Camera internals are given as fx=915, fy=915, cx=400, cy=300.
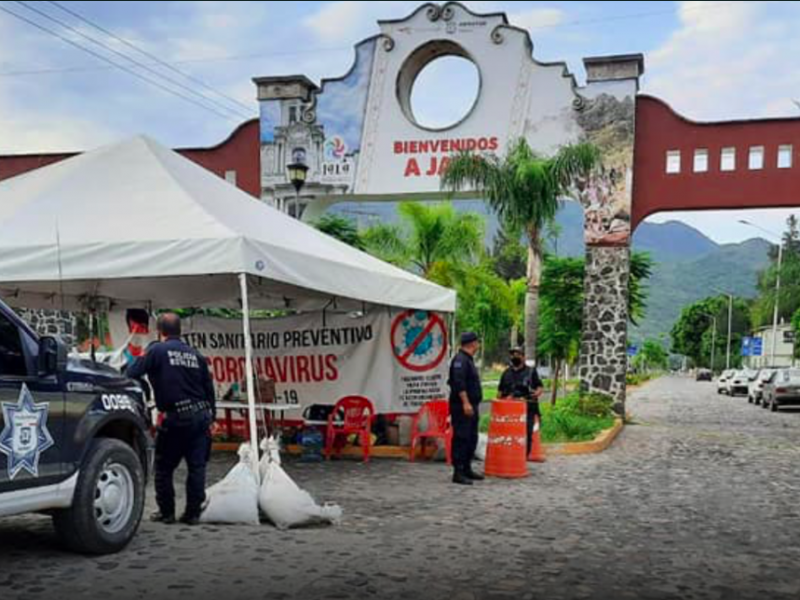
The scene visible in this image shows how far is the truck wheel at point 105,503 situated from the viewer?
6.55m

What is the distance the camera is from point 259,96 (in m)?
20.6

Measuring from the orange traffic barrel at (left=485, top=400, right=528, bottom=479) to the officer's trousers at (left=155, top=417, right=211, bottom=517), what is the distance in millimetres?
4383

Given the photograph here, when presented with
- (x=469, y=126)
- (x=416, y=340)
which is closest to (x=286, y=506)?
(x=416, y=340)

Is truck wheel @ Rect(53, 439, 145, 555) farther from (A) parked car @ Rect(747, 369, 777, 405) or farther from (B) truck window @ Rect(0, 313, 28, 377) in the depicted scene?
(A) parked car @ Rect(747, 369, 777, 405)

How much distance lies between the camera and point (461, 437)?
418 inches

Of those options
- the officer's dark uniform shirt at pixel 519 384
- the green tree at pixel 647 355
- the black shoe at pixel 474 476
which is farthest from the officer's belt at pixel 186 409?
the green tree at pixel 647 355

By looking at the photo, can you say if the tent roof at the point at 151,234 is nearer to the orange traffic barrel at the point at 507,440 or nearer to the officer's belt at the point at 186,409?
the officer's belt at the point at 186,409

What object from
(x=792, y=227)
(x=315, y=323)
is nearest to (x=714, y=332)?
(x=792, y=227)

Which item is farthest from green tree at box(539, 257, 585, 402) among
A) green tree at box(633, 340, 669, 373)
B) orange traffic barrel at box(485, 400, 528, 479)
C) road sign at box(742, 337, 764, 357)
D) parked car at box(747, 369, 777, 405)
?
green tree at box(633, 340, 669, 373)

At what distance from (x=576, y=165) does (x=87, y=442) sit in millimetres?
13388

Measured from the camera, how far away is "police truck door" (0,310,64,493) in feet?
19.3

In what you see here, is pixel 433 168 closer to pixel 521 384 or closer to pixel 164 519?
pixel 521 384

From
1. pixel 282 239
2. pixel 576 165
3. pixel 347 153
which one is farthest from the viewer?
pixel 347 153

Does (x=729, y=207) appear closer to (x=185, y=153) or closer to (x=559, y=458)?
(x=559, y=458)
